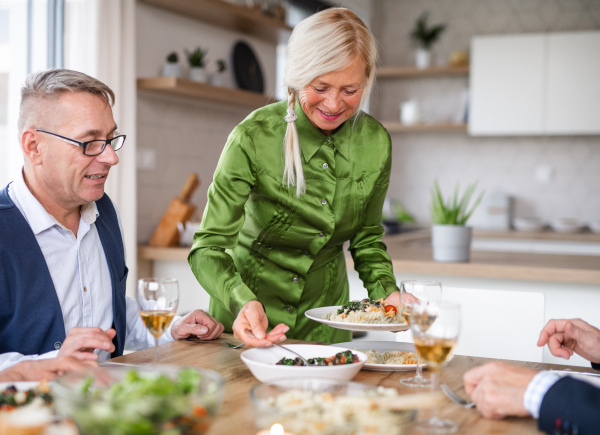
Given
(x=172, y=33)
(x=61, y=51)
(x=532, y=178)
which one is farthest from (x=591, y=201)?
(x=61, y=51)

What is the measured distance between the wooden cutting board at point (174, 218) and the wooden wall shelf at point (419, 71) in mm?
2923

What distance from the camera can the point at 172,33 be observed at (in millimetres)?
3963

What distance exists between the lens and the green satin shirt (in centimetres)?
195

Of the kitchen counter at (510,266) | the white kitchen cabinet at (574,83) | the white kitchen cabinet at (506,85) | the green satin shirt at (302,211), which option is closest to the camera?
the green satin shirt at (302,211)

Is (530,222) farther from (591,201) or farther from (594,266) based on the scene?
(594,266)

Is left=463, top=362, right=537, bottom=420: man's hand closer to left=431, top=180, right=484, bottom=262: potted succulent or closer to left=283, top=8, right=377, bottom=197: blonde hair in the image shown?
left=283, top=8, right=377, bottom=197: blonde hair

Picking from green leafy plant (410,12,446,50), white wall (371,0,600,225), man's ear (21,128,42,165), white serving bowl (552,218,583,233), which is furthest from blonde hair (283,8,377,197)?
white wall (371,0,600,225)

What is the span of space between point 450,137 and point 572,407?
5382 millimetres

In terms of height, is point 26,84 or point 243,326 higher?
point 26,84

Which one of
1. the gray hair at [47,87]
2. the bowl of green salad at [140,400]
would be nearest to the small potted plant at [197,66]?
the gray hair at [47,87]

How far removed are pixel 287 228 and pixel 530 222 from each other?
13.0 feet

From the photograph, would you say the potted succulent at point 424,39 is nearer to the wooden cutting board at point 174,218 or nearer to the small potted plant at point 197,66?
the small potted plant at point 197,66

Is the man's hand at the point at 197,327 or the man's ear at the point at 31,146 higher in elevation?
the man's ear at the point at 31,146

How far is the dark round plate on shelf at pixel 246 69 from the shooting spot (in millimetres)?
4457
